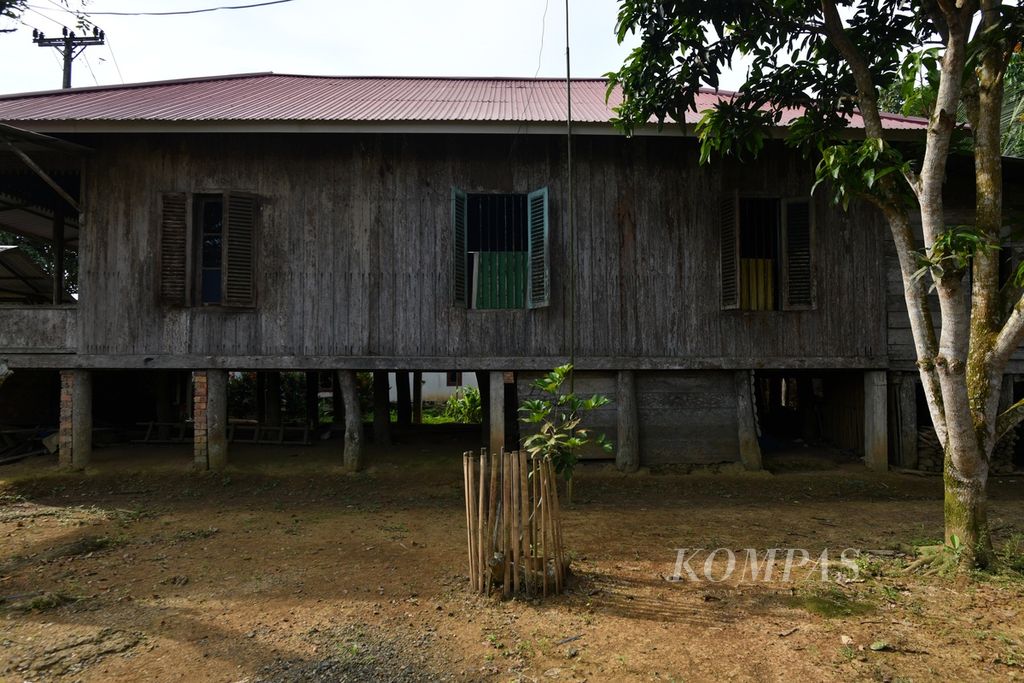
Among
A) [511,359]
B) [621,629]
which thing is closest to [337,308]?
[511,359]

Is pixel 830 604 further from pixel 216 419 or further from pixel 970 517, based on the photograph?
pixel 216 419

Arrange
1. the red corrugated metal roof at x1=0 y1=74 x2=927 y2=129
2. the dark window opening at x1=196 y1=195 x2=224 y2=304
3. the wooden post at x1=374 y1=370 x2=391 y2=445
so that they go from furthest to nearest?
the wooden post at x1=374 y1=370 x2=391 y2=445 → the dark window opening at x1=196 y1=195 x2=224 y2=304 → the red corrugated metal roof at x1=0 y1=74 x2=927 y2=129

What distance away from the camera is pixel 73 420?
346 inches

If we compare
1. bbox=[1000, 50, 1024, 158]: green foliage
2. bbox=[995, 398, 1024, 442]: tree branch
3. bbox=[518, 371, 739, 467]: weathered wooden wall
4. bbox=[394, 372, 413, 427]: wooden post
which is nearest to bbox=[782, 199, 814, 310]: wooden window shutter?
bbox=[518, 371, 739, 467]: weathered wooden wall

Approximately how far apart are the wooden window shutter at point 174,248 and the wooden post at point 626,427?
21.4 feet

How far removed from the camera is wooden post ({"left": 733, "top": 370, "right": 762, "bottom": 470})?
8.89m

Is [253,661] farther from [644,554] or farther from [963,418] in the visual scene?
[963,418]

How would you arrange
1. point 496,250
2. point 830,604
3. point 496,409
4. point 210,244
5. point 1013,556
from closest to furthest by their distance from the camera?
point 830,604 → point 1013,556 → point 496,409 → point 496,250 → point 210,244

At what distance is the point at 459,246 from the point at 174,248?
163 inches

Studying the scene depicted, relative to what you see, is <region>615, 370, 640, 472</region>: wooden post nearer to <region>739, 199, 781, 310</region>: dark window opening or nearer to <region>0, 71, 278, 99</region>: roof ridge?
<region>739, 199, 781, 310</region>: dark window opening

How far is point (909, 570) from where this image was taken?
4953 millimetres

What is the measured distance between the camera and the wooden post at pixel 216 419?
876cm

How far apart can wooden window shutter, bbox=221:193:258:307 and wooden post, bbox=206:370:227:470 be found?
1.17 meters

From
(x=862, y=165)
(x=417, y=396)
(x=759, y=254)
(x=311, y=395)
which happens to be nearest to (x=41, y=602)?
(x=311, y=395)
